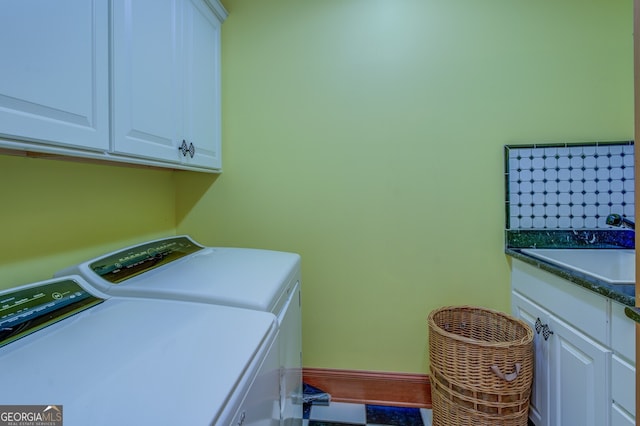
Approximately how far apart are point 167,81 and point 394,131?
112 cm

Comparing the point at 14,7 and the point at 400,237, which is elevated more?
the point at 14,7

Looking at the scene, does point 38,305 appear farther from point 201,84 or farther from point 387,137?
point 387,137

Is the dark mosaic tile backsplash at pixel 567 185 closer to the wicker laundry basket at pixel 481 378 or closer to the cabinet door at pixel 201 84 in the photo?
the wicker laundry basket at pixel 481 378

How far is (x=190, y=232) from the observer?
1.81m

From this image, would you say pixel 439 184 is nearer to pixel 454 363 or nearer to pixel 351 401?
pixel 454 363

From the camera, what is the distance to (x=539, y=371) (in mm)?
1270

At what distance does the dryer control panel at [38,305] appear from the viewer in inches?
27.1

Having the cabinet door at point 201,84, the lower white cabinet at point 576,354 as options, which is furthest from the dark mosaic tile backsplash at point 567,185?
the cabinet door at point 201,84

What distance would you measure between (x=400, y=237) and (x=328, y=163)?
0.58 meters

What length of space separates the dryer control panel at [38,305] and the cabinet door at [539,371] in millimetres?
1673

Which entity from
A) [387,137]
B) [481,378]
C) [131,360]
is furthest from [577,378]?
[131,360]

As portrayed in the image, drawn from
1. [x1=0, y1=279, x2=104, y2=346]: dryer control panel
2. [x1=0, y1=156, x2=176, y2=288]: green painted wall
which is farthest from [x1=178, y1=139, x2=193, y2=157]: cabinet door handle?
Result: [x1=0, y1=279, x2=104, y2=346]: dryer control panel

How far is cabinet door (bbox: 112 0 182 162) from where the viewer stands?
3.09 ft

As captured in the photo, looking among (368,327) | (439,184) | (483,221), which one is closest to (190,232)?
(368,327)
